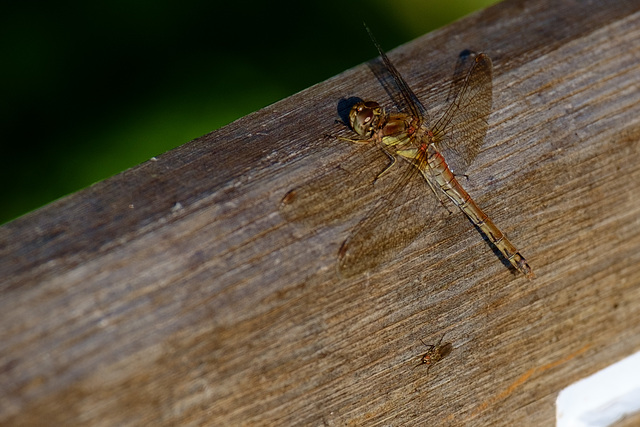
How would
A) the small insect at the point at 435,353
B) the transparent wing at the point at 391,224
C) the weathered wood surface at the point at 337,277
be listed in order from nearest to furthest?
the weathered wood surface at the point at 337,277, the transparent wing at the point at 391,224, the small insect at the point at 435,353

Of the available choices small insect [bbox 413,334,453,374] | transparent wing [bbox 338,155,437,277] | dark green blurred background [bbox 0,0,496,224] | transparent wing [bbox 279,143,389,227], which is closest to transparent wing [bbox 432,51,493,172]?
transparent wing [bbox 338,155,437,277]

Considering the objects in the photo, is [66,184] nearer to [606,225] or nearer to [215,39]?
[215,39]

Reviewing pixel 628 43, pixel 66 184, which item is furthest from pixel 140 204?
pixel 66 184

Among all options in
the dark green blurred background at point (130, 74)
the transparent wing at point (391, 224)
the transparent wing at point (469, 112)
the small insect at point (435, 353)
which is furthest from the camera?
the dark green blurred background at point (130, 74)

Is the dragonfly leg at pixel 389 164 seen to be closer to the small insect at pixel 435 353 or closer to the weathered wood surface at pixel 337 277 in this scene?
the weathered wood surface at pixel 337 277

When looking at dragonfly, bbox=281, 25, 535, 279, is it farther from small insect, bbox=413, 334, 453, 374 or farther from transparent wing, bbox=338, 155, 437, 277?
small insect, bbox=413, 334, 453, 374

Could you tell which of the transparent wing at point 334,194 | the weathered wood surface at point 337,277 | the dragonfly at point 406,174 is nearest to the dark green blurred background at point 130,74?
the dragonfly at point 406,174

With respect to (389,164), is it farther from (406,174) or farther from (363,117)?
(363,117)
